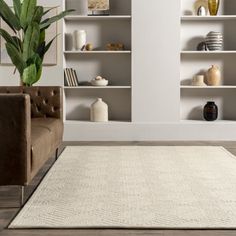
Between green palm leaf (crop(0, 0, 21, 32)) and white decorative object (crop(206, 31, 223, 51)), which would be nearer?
green palm leaf (crop(0, 0, 21, 32))

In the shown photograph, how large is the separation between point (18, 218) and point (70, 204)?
1.22 feet

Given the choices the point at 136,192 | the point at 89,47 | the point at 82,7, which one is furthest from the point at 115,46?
the point at 136,192

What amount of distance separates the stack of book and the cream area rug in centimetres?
159

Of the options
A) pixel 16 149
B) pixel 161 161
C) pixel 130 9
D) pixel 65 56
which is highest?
pixel 130 9

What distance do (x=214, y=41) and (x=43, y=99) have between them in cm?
259

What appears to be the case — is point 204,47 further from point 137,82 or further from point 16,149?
point 16,149

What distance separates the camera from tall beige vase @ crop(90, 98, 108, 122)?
252 inches

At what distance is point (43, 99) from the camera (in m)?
4.80

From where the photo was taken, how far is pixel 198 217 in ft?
9.12

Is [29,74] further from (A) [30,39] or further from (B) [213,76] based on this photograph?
(B) [213,76]

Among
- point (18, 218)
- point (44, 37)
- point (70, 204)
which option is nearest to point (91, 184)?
point (70, 204)

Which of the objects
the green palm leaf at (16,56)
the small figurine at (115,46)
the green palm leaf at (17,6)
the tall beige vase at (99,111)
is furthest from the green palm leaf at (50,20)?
the tall beige vase at (99,111)

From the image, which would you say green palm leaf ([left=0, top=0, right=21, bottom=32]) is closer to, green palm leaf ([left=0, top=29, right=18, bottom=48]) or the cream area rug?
green palm leaf ([left=0, top=29, right=18, bottom=48])

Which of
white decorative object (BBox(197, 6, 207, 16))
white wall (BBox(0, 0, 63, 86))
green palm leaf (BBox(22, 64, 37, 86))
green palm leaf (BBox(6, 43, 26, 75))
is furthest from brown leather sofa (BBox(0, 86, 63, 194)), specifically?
white decorative object (BBox(197, 6, 207, 16))
